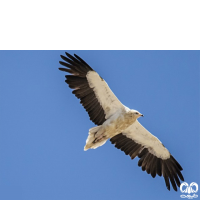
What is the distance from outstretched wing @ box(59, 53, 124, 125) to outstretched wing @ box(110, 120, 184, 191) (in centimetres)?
107

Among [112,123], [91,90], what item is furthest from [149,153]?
[91,90]

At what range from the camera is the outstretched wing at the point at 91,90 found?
11.9 m

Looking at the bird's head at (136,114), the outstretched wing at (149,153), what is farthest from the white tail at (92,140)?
the bird's head at (136,114)

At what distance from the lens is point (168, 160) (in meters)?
13.3

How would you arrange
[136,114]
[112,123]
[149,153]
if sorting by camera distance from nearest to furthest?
[136,114] < [112,123] < [149,153]

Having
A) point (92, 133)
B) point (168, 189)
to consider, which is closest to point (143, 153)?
point (168, 189)

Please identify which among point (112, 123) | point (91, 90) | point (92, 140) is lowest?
point (92, 140)

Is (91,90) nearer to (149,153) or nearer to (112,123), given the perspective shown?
(112,123)

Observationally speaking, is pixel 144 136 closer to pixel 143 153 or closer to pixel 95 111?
pixel 143 153

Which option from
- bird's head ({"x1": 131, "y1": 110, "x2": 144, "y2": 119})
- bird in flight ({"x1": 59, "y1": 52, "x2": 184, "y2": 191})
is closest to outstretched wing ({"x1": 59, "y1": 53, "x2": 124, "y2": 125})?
bird in flight ({"x1": 59, "y1": 52, "x2": 184, "y2": 191})

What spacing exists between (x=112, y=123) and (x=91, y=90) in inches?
45.2

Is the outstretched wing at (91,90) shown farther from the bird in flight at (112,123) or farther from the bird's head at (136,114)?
the bird's head at (136,114)

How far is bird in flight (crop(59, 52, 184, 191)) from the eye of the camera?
39.1ft

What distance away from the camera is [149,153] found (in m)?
13.3
